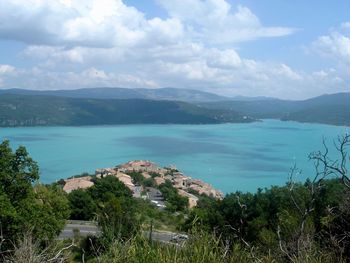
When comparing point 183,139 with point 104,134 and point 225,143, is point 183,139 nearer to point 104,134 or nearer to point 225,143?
point 225,143

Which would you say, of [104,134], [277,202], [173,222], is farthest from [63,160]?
[277,202]

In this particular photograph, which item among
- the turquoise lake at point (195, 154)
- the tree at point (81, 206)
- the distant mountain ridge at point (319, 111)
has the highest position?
the distant mountain ridge at point (319, 111)

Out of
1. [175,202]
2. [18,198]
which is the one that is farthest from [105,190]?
[18,198]

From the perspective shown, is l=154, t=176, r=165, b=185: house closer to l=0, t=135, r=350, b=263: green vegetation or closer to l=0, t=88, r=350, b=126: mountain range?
l=0, t=135, r=350, b=263: green vegetation

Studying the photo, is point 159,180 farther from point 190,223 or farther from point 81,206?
point 190,223

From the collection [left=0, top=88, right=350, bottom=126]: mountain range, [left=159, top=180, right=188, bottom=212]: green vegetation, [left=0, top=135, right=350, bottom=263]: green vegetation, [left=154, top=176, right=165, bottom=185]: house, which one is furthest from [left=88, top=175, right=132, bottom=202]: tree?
[left=0, top=88, right=350, bottom=126]: mountain range

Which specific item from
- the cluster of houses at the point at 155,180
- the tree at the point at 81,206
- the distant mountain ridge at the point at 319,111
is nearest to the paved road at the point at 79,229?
the tree at the point at 81,206

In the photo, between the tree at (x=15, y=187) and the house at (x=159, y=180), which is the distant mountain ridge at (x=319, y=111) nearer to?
the house at (x=159, y=180)
